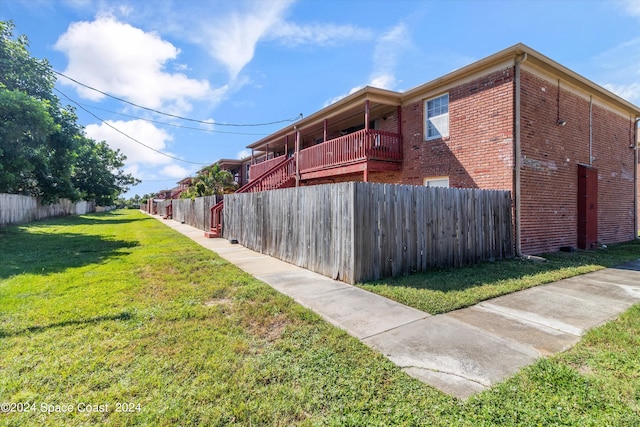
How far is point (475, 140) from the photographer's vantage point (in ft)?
30.5

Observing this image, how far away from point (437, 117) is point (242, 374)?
1050 centimetres

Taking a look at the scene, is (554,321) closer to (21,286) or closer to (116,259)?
(21,286)

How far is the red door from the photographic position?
10.4 m

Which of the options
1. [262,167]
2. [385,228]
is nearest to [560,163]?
[385,228]

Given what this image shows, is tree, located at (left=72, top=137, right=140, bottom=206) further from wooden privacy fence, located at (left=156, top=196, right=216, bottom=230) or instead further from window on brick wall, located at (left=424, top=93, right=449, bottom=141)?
window on brick wall, located at (left=424, top=93, right=449, bottom=141)

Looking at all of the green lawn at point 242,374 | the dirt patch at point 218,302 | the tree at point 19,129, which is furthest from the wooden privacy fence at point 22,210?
the dirt patch at point 218,302

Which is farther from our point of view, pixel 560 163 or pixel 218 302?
pixel 560 163

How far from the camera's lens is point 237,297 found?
4.95m

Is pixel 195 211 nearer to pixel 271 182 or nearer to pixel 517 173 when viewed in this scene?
pixel 271 182

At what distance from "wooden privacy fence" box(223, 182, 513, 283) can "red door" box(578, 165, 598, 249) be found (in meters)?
4.27

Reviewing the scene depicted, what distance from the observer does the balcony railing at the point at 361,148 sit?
35.9ft

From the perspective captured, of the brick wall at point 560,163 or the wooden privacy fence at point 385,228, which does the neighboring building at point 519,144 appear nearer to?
the brick wall at point 560,163

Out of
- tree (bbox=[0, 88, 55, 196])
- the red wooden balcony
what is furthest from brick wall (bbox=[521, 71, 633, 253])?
tree (bbox=[0, 88, 55, 196])

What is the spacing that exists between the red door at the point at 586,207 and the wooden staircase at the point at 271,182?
1150cm
